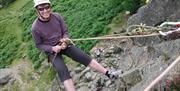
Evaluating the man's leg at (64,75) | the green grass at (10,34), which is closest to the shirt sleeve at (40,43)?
the man's leg at (64,75)

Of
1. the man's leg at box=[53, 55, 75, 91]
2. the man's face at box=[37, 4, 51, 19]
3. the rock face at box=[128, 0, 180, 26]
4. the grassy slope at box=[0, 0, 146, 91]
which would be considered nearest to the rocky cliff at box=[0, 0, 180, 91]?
the rock face at box=[128, 0, 180, 26]

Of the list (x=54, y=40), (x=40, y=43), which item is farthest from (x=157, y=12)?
(x=40, y=43)

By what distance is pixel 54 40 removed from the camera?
8.05m

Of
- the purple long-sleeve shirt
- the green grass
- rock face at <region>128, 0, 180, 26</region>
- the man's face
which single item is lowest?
the green grass

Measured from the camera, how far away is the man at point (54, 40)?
780 cm

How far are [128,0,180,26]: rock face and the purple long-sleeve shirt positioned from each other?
11.7ft

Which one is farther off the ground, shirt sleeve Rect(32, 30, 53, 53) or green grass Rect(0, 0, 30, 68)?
shirt sleeve Rect(32, 30, 53, 53)

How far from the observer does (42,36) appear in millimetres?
7977

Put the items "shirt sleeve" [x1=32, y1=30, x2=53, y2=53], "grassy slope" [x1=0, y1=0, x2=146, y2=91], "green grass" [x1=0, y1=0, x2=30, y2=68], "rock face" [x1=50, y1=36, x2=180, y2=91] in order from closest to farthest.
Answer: "rock face" [x1=50, y1=36, x2=180, y2=91] → "shirt sleeve" [x1=32, y1=30, x2=53, y2=53] → "grassy slope" [x1=0, y1=0, x2=146, y2=91] → "green grass" [x1=0, y1=0, x2=30, y2=68]

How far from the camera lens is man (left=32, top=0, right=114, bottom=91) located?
25.6ft

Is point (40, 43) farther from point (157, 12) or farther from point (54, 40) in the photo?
point (157, 12)

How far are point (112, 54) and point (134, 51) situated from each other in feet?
9.58

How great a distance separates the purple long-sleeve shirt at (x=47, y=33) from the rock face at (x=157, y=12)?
3.57 m

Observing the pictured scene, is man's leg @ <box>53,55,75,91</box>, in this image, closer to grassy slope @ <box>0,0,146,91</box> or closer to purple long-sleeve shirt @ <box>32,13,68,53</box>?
purple long-sleeve shirt @ <box>32,13,68,53</box>
